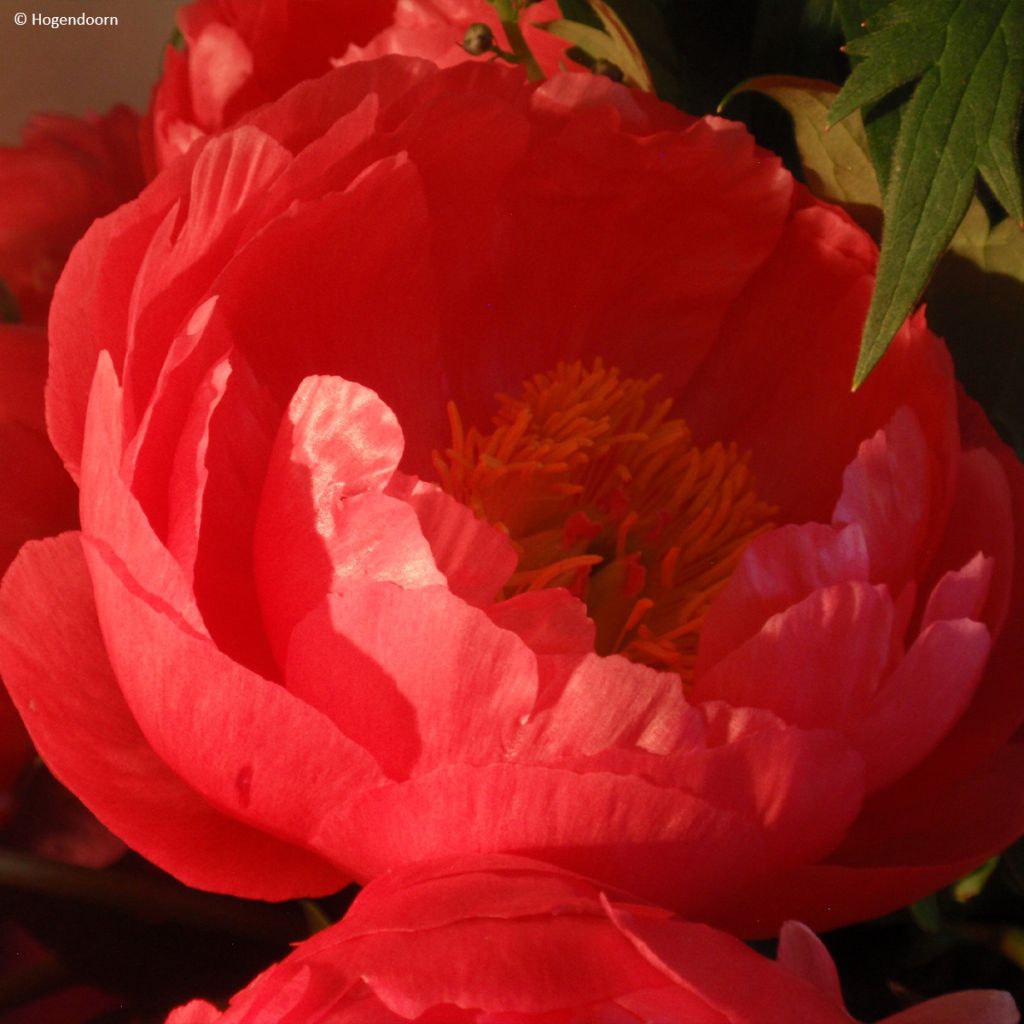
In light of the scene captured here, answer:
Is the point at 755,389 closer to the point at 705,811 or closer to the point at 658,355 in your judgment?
the point at 658,355

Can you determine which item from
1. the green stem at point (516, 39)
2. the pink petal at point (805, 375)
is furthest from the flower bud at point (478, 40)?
the pink petal at point (805, 375)

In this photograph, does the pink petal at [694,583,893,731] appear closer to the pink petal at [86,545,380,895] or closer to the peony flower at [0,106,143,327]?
the pink petal at [86,545,380,895]

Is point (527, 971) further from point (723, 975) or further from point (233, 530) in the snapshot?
point (233, 530)

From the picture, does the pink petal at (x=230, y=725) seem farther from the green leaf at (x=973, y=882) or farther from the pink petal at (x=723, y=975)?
the green leaf at (x=973, y=882)

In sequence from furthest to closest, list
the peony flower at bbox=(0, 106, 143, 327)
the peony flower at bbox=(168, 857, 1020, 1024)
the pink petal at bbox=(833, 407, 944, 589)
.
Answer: the peony flower at bbox=(0, 106, 143, 327) < the pink petal at bbox=(833, 407, 944, 589) < the peony flower at bbox=(168, 857, 1020, 1024)

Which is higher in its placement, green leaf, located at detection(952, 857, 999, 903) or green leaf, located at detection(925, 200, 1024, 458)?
green leaf, located at detection(925, 200, 1024, 458)

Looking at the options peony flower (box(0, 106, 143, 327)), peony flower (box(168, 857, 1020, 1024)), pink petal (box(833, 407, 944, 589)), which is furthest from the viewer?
peony flower (box(0, 106, 143, 327))
